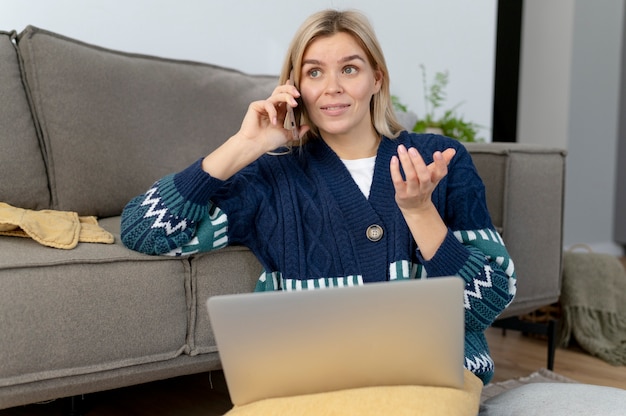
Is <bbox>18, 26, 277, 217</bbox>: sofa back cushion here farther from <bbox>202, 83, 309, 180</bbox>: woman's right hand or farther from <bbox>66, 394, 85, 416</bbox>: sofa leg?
<bbox>202, 83, 309, 180</bbox>: woman's right hand

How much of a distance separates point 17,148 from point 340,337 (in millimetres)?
1156

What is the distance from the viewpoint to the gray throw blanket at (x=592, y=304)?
253 cm

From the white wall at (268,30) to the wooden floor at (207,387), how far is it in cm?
106

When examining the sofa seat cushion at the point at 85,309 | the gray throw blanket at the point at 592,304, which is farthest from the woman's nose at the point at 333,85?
the gray throw blanket at the point at 592,304

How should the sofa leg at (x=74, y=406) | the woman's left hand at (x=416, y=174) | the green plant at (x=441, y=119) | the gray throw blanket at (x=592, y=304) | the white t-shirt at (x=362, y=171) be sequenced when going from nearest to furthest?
the woman's left hand at (x=416, y=174)
the white t-shirt at (x=362, y=171)
the sofa leg at (x=74, y=406)
the gray throw blanket at (x=592, y=304)
the green plant at (x=441, y=119)

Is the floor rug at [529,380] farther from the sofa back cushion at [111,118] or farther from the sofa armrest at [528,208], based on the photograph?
the sofa back cushion at [111,118]

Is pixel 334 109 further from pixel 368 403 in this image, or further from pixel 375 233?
pixel 368 403

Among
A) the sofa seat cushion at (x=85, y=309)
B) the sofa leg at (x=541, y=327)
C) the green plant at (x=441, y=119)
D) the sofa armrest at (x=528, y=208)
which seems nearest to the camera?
the sofa seat cushion at (x=85, y=309)

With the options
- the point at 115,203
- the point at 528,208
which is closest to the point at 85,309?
the point at 115,203

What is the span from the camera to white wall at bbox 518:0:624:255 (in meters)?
4.25

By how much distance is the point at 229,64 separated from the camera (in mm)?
2654

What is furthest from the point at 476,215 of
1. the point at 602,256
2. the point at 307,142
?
the point at 602,256

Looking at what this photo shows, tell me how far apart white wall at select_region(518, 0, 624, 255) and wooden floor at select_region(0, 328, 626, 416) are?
193cm

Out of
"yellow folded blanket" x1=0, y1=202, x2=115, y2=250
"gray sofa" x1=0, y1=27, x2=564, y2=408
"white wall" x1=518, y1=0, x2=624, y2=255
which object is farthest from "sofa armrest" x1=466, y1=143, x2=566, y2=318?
"white wall" x1=518, y1=0, x2=624, y2=255
